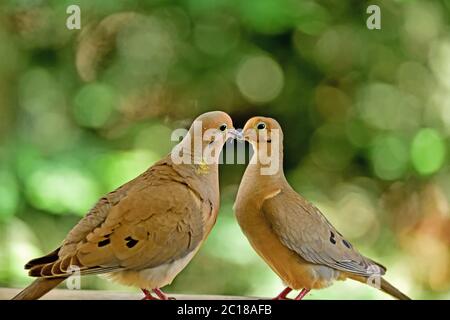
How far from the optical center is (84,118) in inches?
59.6

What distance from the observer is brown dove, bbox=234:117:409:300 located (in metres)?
1.44

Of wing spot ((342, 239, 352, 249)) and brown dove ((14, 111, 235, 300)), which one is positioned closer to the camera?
brown dove ((14, 111, 235, 300))

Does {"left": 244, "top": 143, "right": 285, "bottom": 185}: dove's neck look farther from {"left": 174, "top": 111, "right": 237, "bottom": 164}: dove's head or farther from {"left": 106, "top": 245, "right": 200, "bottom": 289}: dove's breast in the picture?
{"left": 106, "top": 245, "right": 200, "bottom": 289}: dove's breast

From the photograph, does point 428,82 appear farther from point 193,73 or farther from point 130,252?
point 130,252

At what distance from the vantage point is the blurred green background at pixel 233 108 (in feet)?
4.95

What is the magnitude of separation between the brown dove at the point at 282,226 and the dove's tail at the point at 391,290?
6cm

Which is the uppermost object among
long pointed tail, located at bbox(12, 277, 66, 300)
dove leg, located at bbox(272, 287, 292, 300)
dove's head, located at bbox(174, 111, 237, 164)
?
Answer: dove's head, located at bbox(174, 111, 237, 164)

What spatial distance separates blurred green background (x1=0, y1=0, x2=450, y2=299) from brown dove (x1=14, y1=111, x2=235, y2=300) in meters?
0.07

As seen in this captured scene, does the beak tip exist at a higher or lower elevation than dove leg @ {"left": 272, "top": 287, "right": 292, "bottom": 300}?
higher

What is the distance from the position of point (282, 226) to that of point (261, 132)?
0.62 ft

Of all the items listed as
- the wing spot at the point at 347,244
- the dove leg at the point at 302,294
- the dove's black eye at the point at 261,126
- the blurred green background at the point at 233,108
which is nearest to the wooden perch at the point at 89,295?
the blurred green background at the point at 233,108

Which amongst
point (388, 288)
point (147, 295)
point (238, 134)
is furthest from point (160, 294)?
point (388, 288)

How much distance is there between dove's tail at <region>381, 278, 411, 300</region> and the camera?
152 cm

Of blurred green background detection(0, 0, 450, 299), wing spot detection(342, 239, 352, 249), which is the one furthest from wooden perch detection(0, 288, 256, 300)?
wing spot detection(342, 239, 352, 249)
